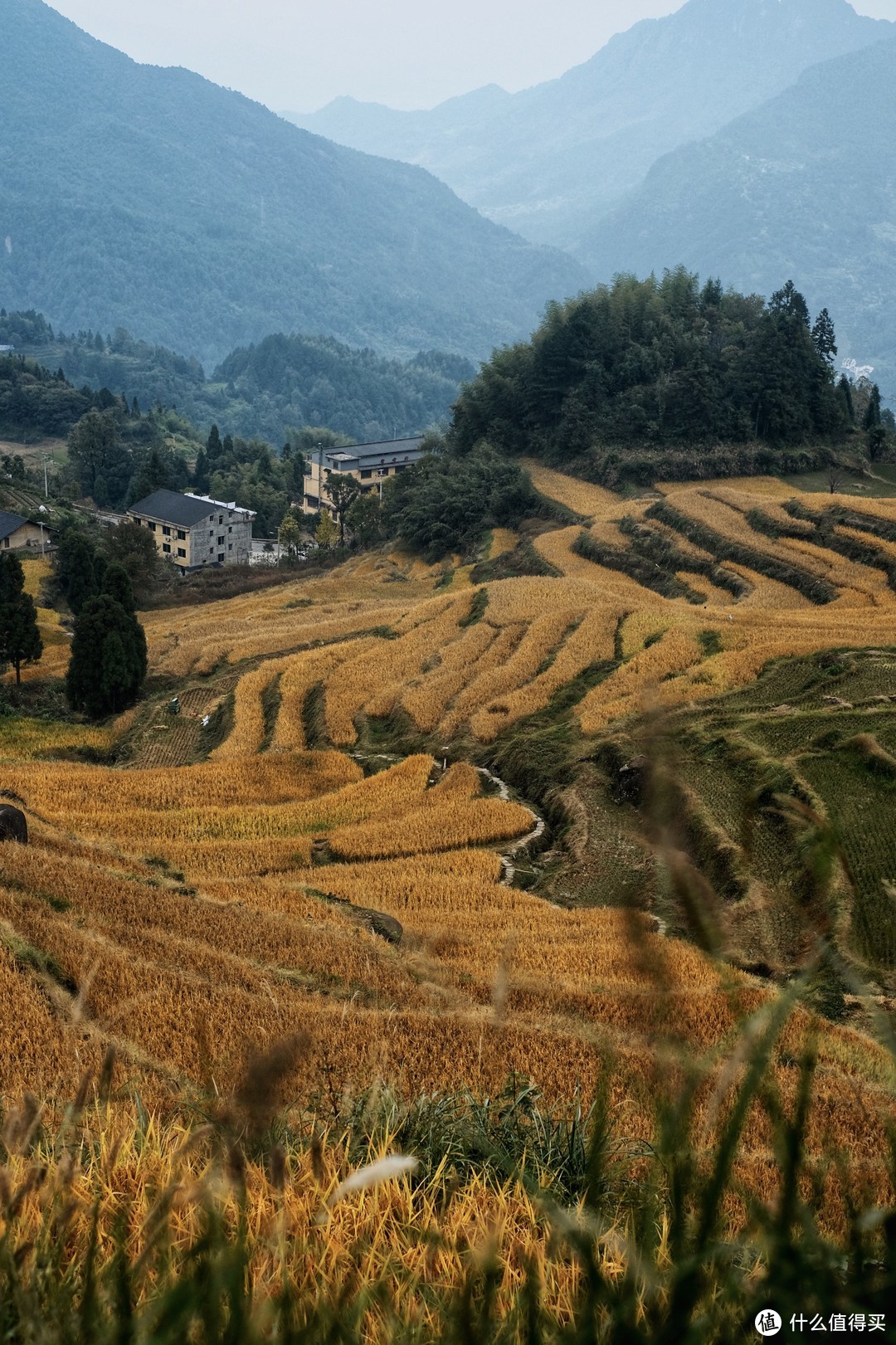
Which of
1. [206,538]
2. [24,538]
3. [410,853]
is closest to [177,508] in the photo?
[206,538]

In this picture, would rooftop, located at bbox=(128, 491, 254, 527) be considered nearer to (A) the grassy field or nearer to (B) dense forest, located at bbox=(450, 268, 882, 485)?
(B) dense forest, located at bbox=(450, 268, 882, 485)

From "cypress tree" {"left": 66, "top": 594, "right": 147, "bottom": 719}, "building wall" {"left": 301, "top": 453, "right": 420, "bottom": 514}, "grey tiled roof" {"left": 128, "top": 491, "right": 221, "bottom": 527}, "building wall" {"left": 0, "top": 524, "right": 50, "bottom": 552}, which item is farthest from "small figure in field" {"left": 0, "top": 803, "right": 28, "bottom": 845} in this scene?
"building wall" {"left": 301, "top": 453, "right": 420, "bottom": 514}

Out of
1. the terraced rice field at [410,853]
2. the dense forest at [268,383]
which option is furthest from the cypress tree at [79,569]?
the dense forest at [268,383]

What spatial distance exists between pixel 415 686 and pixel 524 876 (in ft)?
35.1

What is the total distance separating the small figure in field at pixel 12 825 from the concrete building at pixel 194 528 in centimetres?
5351

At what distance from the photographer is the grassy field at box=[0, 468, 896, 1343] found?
1.93 metres

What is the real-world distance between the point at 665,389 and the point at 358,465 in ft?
106

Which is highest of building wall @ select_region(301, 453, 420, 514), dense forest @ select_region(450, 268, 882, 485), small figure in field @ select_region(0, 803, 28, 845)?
dense forest @ select_region(450, 268, 882, 485)

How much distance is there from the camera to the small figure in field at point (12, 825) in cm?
1487

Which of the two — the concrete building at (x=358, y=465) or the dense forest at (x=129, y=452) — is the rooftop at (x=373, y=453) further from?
the dense forest at (x=129, y=452)

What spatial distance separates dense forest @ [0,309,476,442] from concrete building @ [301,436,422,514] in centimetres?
7465

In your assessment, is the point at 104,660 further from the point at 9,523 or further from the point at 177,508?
the point at 177,508

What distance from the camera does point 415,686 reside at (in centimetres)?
2802

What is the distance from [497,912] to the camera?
15188 millimetres
